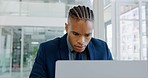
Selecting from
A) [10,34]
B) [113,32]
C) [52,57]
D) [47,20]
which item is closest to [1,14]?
[10,34]

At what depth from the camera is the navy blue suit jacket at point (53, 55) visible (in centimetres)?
81

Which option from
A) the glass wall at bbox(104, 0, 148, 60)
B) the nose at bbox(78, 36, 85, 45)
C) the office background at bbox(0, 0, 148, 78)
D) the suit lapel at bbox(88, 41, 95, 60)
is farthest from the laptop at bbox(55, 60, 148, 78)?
the glass wall at bbox(104, 0, 148, 60)

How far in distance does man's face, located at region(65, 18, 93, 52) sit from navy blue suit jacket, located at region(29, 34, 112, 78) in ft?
0.18

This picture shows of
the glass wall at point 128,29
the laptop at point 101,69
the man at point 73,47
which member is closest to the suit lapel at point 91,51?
the man at point 73,47

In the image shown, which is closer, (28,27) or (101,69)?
(101,69)

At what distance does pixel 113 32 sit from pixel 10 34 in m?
1.24

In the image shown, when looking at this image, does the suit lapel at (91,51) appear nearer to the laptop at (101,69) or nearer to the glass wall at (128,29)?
the laptop at (101,69)

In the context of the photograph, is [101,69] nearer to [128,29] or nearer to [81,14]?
[81,14]

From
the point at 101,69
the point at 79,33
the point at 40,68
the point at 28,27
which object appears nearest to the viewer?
the point at 101,69

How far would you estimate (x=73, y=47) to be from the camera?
2.67ft

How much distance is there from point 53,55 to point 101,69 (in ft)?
1.35

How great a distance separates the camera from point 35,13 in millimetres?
2443

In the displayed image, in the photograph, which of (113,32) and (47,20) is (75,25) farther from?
(113,32)

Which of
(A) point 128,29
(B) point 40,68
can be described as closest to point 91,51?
(B) point 40,68
